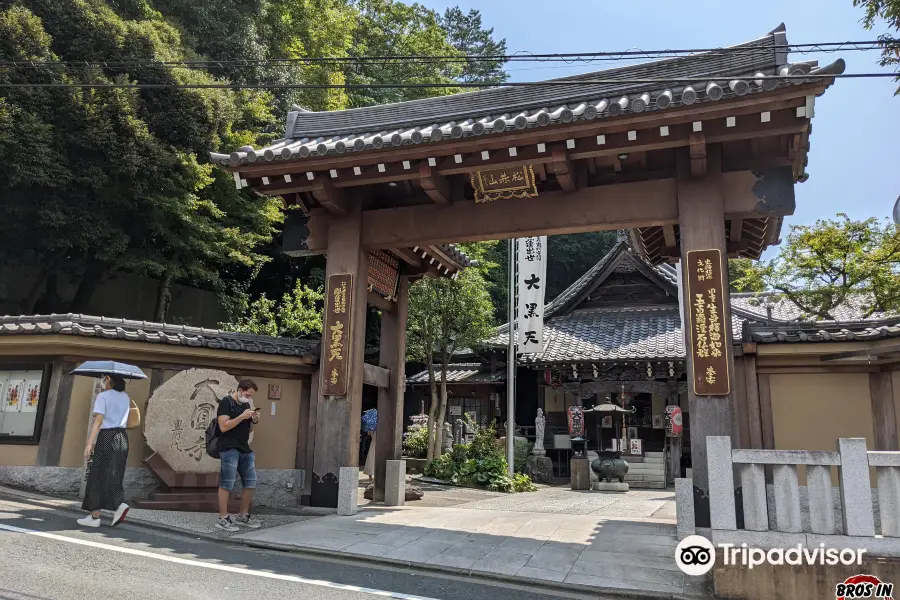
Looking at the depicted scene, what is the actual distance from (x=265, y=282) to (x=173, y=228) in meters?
6.59

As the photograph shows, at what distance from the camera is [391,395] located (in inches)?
449

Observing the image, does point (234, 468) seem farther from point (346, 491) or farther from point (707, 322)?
point (707, 322)

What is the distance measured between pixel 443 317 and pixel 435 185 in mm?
9929

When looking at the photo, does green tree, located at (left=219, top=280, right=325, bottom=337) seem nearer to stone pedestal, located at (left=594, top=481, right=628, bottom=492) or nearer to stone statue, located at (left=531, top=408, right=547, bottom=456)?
stone statue, located at (left=531, top=408, right=547, bottom=456)

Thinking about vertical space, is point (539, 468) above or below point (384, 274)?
below

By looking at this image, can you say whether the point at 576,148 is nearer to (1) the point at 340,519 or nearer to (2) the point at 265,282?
(1) the point at 340,519

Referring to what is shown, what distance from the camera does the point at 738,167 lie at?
8211 millimetres

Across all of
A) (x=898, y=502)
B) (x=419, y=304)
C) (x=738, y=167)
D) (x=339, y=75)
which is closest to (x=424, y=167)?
(x=738, y=167)

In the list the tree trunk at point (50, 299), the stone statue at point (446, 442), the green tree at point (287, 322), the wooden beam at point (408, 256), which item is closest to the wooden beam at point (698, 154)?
the wooden beam at point (408, 256)

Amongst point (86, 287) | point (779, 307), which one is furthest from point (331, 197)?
point (779, 307)

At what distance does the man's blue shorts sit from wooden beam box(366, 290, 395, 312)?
11.8 feet

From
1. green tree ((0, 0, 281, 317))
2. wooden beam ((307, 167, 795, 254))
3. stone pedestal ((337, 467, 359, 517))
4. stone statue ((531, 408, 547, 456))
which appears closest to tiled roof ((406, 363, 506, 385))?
stone statue ((531, 408, 547, 456))

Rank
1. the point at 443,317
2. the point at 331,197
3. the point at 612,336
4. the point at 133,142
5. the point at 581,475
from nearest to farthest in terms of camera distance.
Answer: the point at 331,197
the point at 133,142
the point at 581,475
the point at 443,317
the point at 612,336

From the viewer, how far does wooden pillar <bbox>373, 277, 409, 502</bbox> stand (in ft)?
36.3
